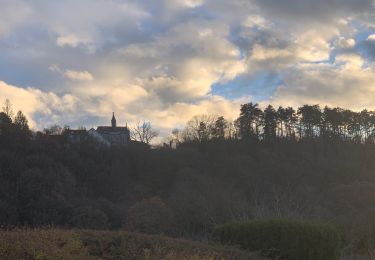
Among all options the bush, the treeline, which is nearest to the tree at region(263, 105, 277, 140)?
the treeline

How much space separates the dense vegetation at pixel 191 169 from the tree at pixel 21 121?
1.59 ft

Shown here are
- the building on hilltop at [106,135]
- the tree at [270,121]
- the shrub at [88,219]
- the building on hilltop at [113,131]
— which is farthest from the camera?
the building on hilltop at [113,131]

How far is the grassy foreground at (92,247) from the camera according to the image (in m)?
8.35

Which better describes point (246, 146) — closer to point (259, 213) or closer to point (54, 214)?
point (54, 214)

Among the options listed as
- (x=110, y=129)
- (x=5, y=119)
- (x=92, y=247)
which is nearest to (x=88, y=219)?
(x=5, y=119)

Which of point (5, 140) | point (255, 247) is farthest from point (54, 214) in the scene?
point (255, 247)

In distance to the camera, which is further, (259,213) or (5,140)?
(5,140)

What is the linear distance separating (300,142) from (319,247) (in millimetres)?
74561

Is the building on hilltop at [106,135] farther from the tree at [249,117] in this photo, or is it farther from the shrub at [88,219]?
the shrub at [88,219]

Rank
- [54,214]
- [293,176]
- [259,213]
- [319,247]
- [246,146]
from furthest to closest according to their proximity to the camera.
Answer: [246,146]
[293,176]
[54,214]
[259,213]
[319,247]

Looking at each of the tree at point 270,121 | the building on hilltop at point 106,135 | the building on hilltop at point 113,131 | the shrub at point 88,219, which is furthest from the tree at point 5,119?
the tree at point 270,121

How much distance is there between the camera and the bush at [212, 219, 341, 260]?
49.5 ft

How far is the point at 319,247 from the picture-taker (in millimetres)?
15156

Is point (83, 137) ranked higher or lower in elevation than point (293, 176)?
higher
